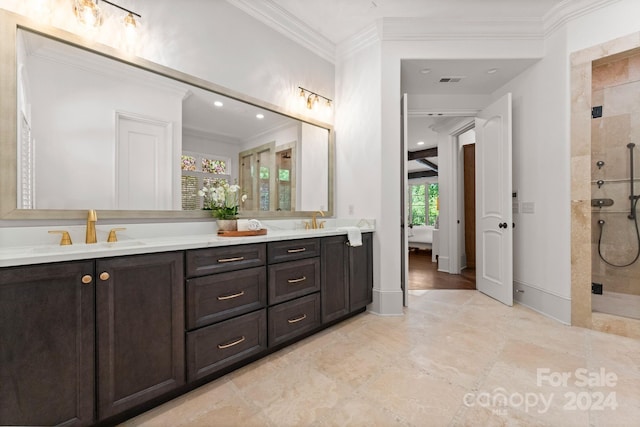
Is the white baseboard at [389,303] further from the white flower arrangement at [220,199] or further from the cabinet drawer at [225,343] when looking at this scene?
the white flower arrangement at [220,199]

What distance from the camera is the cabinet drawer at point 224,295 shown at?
158cm

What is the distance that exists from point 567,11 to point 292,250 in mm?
3302

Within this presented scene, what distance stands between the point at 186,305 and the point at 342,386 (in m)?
1.02

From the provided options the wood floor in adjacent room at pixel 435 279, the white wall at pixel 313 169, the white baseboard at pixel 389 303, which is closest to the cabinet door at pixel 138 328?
the white wall at pixel 313 169

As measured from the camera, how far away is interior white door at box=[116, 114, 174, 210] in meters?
1.81

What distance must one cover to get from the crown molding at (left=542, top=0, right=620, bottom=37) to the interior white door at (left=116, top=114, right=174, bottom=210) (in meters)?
3.61

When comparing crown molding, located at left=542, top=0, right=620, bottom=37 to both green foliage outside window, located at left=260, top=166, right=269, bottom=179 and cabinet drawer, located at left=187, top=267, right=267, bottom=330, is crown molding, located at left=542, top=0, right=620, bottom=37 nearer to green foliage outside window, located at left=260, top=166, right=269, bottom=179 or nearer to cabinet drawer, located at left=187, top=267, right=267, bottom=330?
green foliage outside window, located at left=260, top=166, right=269, bottom=179

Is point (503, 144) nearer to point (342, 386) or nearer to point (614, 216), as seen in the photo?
point (614, 216)

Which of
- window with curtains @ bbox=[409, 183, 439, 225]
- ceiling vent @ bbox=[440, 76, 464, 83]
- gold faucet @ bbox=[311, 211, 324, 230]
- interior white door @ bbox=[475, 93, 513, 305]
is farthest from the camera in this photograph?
window with curtains @ bbox=[409, 183, 439, 225]

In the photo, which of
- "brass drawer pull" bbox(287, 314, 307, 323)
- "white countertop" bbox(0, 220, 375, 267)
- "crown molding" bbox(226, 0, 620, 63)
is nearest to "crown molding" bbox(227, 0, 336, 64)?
"crown molding" bbox(226, 0, 620, 63)

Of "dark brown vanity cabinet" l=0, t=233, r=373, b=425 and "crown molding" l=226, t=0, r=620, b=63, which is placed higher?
"crown molding" l=226, t=0, r=620, b=63

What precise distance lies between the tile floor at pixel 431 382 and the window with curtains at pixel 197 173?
125 centimetres

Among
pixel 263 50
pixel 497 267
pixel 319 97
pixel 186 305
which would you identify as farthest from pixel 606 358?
pixel 263 50

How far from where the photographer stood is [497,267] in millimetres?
3303
